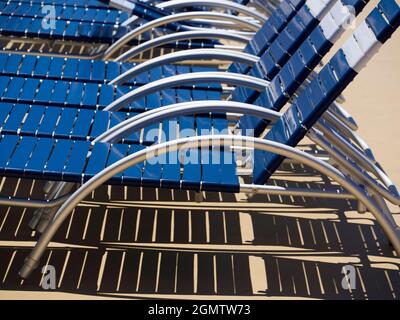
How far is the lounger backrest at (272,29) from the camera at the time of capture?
5.11m

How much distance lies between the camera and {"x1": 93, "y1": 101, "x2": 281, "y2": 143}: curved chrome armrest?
4148mm

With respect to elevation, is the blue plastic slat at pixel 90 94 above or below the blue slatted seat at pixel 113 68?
below

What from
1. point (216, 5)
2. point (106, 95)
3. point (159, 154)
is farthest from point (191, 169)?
point (216, 5)

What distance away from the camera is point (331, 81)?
13.2ft

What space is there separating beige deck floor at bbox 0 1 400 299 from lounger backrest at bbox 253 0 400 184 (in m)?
0.51

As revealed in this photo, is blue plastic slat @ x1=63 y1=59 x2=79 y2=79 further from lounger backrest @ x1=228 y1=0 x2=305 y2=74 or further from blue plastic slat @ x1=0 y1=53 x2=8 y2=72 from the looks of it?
lounger backrest @ x1=228 y1=0 x2=305 y2=74

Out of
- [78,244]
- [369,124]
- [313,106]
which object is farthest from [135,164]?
[369,124]

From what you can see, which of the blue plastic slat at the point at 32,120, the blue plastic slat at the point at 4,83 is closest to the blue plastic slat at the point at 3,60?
the blue plastic slat at the point at 4,83

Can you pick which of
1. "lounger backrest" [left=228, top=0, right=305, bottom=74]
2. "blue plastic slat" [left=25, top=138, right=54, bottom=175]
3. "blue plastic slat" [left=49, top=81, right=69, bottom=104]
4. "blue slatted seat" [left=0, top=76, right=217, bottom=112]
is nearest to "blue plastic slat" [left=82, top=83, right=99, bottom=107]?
"blue slatted seat" [left=0, top=76, right=217, bottom=112]

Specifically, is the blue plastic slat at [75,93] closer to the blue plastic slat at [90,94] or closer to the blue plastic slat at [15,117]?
the blue plastic slat at [90,94]

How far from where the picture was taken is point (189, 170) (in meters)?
4.03

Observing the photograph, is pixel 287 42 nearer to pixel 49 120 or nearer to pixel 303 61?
pixel 303 61

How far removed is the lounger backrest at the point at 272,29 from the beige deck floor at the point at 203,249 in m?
0.96

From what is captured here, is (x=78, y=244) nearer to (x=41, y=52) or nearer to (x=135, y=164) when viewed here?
(x=135, y=164)
